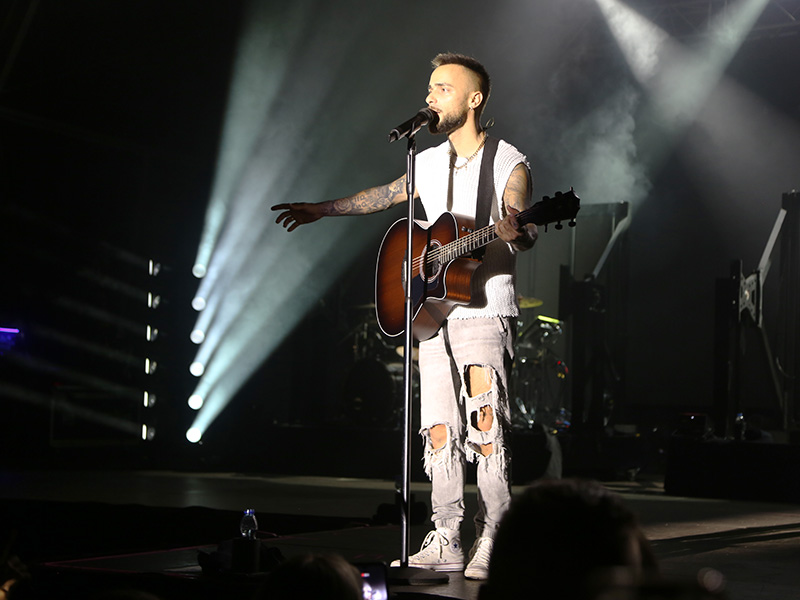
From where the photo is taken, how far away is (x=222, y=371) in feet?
33.7

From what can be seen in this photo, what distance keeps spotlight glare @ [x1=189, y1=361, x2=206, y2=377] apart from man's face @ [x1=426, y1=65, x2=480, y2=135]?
7.41 metres

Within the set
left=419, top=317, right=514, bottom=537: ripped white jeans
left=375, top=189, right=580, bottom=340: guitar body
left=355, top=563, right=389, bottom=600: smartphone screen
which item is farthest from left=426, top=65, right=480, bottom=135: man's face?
left=355, top=563, right=389, bottom=600: smartphone screen

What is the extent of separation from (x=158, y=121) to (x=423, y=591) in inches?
327

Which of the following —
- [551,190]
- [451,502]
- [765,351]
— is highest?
[551,190]

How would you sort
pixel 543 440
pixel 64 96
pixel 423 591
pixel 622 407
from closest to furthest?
pixel 423 591 < pixel 543 440 < pixel 64 96 < pixel 622 407

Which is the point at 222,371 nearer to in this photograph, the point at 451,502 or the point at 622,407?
the point at 622,407

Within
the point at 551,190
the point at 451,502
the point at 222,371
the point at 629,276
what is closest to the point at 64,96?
the point at 222,371

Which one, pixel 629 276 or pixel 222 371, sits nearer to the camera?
pixel 222 371

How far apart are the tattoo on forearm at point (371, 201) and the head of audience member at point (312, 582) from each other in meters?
2.44

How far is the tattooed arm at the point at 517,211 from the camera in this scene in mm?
2811

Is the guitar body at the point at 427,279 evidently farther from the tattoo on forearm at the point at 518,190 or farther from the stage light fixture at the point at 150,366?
the stage light fixture at the point at 150,366

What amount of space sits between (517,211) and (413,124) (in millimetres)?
468

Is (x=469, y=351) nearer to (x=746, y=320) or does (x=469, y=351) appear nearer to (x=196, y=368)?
(x=746, y=320)

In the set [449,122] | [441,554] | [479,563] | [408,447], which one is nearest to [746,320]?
[449,122]
